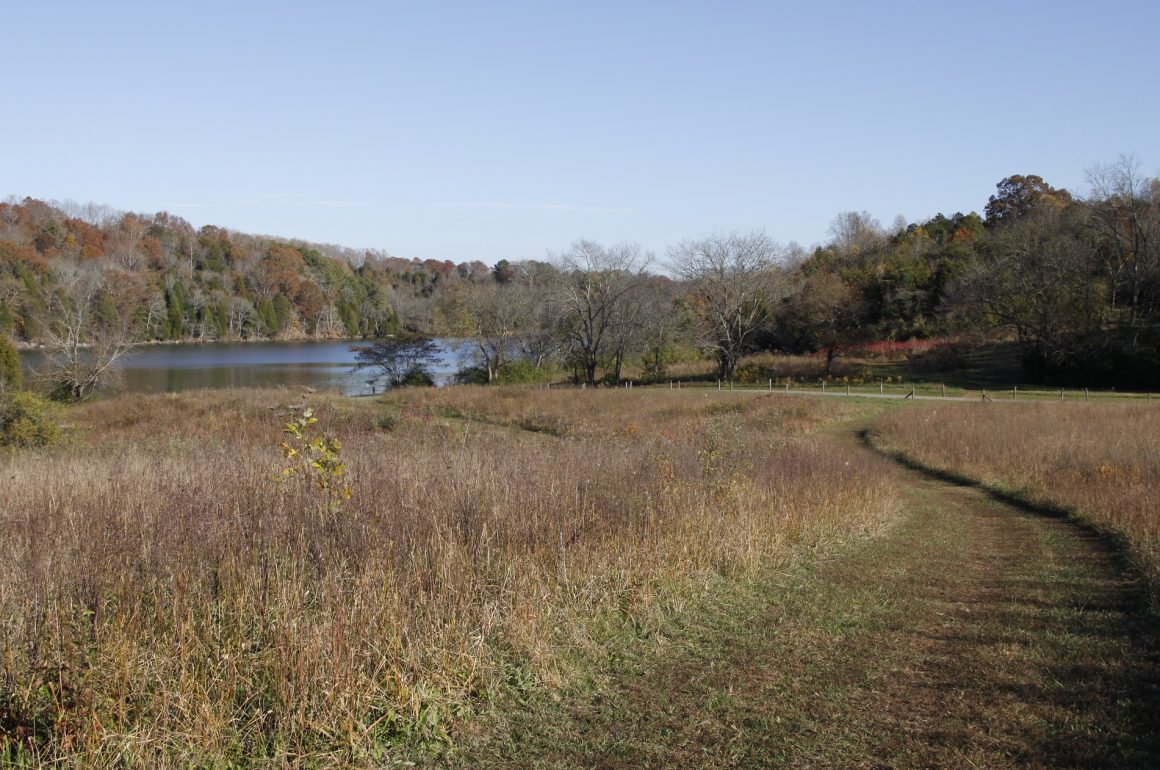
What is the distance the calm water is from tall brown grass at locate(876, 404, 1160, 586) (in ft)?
112

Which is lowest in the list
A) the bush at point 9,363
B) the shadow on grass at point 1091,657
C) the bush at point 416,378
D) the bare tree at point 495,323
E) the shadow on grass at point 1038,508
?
the shadow on grass at point 1038,508

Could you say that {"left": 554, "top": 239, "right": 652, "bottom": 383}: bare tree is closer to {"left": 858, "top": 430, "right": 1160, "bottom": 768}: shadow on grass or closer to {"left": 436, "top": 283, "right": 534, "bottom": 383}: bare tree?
{"left": 436, "top": 283, "right": 534, "bottom": 383}: bare tree

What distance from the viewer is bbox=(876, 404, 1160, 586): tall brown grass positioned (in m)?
11.5

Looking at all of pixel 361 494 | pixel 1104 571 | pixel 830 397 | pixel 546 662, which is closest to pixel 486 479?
pixel 361 494

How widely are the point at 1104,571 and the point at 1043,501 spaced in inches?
224

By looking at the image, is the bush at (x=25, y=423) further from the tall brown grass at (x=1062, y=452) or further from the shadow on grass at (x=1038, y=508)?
the tall brown grass at (x=1062, y=452)

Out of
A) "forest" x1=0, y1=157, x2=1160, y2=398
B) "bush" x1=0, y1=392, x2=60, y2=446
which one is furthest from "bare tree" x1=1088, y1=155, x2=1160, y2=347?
"bush" x1=0, y1=392, x2=60, y2=446

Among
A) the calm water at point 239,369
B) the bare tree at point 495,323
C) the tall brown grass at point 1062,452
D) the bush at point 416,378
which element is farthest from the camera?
the bush at point 416,378

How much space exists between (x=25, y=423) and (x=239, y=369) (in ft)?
168

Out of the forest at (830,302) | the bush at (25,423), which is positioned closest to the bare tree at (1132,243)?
the forest at (830,302)

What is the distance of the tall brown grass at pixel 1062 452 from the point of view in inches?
453

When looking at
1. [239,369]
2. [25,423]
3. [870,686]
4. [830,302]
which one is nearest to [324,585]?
[870,686]

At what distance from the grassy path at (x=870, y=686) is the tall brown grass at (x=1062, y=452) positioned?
2.31m

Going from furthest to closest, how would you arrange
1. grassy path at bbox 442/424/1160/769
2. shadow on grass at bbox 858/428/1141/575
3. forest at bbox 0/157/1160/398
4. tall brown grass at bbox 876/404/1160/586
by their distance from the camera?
forest at bbox 0/157/1160/398 < tall brown grass at bbox 876/404/1160/586 < shadow on grass at bbox 858/428/1141/575 < grassy path at bbox 442/424/1160/769
